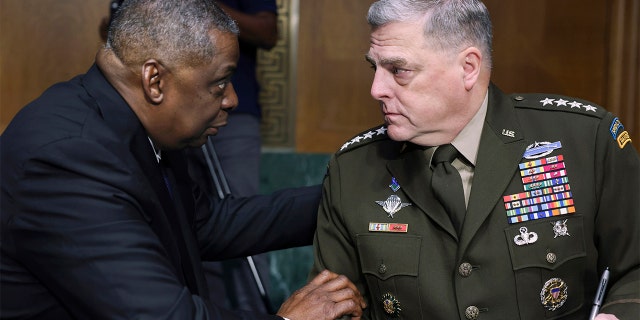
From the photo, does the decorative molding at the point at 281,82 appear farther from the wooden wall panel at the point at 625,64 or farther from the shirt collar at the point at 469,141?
the shirt collar at the point at 469,141

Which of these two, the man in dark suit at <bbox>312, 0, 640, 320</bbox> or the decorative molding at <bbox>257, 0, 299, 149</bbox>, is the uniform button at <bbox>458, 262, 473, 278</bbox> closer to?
the man in dark suit at <bbox>312, 0, 640, 320</bbox>

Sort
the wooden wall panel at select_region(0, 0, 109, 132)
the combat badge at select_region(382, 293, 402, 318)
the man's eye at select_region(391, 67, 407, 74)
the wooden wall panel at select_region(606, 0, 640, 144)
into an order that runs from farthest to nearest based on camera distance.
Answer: the wooden wall panel at select_region(0, 0, 109, 132) < the wooden wall panel at select_region(606, 0, 640, 144) < the combat badge at select_region(382, 293, 402, 318) < the man's eye at select_region(391, 67, 407, 74)

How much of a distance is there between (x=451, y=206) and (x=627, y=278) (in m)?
0.44

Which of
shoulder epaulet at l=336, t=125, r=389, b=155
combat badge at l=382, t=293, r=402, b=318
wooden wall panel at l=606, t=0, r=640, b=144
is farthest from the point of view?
wooden wall panel at l=606, t=0, r=640, b=144

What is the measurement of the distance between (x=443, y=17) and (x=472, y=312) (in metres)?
0.69

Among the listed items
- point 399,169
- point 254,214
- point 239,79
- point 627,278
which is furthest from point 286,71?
point 627,278

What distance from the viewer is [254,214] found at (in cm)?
285

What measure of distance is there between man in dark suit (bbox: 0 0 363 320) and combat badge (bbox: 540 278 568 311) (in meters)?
0.45

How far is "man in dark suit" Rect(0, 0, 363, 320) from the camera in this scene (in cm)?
207

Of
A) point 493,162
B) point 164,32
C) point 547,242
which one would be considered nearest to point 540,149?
point 493,162

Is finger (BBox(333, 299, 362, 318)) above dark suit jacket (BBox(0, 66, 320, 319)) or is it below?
below

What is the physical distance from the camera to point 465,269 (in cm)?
221

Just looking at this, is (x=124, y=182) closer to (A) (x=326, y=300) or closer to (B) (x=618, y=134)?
(A) (x=326, y=300)

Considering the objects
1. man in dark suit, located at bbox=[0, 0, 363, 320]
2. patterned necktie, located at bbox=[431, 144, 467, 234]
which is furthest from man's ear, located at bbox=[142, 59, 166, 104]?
patterned necktie, located at bbox=[431, 144, 467, 234]
